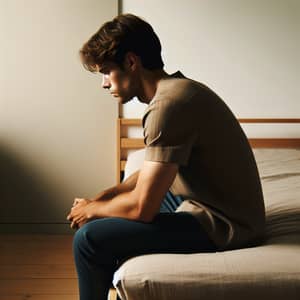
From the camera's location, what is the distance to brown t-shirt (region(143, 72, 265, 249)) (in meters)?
1.45

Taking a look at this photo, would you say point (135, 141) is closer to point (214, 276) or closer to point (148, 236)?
point (148, 236)

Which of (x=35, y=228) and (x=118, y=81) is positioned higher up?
(x=118, y=81)

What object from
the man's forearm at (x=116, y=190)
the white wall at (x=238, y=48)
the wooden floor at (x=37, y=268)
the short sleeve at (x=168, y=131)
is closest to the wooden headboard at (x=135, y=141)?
the white wall at (x=238, y=48)

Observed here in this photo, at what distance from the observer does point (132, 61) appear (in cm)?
157

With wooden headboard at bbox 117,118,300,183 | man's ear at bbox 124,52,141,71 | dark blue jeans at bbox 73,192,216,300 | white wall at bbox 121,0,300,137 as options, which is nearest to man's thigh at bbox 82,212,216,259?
dark blue jeans at bbox 73,192,216,300

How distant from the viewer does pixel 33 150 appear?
10.2ft

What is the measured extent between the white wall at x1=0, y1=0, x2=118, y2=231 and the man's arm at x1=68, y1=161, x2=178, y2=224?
61.3 inches

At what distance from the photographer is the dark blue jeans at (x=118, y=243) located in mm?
1467

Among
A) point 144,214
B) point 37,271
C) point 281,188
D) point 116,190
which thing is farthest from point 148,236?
point 37,271

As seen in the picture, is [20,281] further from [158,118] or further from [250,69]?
[250,69]

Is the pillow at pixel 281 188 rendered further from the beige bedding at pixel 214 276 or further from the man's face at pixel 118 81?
the man's face at pixel 118 81

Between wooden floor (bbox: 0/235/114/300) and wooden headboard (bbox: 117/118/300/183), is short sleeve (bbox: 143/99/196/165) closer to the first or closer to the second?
wooden floor (bbox: 0/235/114/300)

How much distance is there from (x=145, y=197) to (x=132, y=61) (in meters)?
0.40

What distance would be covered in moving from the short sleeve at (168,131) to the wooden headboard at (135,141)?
1.63 m
